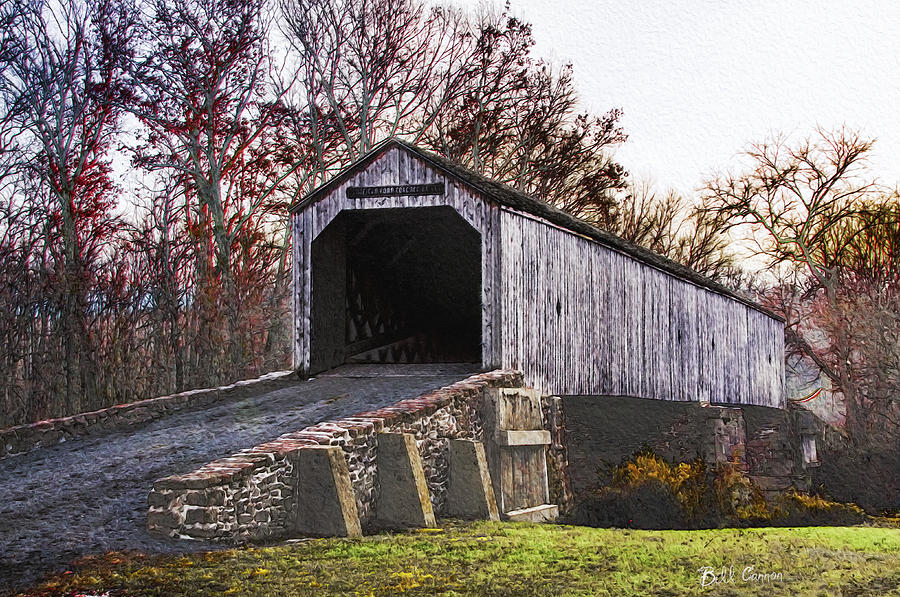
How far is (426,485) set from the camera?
34.9ft

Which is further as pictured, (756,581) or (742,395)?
(742,395)

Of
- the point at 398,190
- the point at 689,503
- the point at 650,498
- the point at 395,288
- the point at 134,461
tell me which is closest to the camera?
the point at 134,461

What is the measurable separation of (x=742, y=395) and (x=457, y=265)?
8065 millimetres

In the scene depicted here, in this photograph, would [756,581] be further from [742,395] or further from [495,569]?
[742,395]

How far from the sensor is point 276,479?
30.7 feet

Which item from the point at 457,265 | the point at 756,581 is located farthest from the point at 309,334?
the point at 756,581

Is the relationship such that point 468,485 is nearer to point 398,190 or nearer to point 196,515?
point 196,515

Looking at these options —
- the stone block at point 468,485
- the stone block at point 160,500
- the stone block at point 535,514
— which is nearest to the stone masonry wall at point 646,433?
the stone block at point 535,514

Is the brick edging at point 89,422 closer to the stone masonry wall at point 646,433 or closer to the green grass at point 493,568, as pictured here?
the green grass at point 493,568

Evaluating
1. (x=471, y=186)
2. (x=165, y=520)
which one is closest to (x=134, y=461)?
(x=165, y=520)

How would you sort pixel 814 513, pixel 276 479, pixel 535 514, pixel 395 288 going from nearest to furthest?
pixel 276 479 < pixel 535 514 < pixel 814 513 < pixel 395 288

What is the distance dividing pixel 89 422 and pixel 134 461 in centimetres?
219

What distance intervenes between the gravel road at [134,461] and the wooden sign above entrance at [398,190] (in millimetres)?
2840

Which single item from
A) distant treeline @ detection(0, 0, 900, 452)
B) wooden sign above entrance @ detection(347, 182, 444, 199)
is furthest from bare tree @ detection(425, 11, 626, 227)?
wooden sign above entrance @ detection(347, 182, 444, 199)
